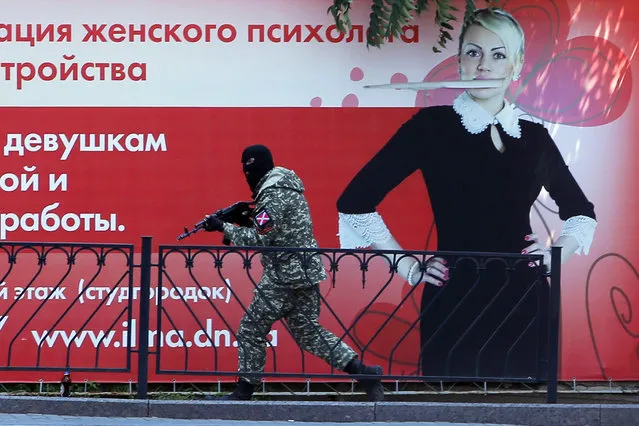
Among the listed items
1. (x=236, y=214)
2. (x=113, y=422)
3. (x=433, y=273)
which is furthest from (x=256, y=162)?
(x=113, y=422)

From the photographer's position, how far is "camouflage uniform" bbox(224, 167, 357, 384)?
796 centimetres

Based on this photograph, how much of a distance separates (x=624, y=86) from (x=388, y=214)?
2.25 meters

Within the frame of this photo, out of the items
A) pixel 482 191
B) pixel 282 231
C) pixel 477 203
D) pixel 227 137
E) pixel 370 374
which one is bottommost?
pixel 370 374

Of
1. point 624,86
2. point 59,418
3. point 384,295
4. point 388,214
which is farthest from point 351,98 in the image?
point 59,418

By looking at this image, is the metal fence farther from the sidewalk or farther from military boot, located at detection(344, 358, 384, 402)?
the sidewalk

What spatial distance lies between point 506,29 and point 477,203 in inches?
57.7

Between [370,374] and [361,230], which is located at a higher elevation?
[361,230]

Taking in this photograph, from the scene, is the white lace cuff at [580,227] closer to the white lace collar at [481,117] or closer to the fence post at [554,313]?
the white lace collar at [481,117]

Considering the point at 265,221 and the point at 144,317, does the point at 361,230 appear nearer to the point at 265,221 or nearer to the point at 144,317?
the point at 265,221

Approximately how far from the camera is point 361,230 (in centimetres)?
912

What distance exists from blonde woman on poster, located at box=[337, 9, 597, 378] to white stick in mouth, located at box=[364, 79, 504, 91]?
4cm

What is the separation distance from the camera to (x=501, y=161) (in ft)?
30.1

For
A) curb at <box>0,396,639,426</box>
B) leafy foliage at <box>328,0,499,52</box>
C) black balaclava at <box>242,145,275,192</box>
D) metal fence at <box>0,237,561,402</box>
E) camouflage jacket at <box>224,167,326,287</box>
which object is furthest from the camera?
metal fence at <box>0,237,561,402</box>

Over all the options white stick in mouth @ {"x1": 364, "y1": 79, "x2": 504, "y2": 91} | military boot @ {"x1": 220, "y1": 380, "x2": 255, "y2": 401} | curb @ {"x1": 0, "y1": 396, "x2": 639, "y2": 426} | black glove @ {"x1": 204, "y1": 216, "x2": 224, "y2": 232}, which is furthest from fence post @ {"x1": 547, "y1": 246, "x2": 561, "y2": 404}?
black glove @ {"x1": 204, "y1": 216, "x2": 224, "y2": 232}
